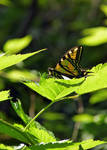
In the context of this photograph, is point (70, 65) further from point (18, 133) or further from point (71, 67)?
point (18, 133)

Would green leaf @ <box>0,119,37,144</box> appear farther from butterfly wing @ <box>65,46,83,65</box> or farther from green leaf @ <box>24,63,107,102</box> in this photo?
butterfly wing @ <box>65,46,83,65</box>

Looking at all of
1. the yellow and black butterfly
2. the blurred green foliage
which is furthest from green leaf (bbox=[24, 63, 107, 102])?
the blurred green foliage

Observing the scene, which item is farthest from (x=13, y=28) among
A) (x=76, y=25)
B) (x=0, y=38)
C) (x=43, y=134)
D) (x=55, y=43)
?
(x=43, y=134)

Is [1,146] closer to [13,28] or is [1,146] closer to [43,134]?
[43,134]

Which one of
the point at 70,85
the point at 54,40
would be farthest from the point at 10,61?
the point at 54,40

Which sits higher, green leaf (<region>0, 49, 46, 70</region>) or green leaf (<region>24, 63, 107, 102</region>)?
green leaf (<region>0, 49, 46, 70</region>)

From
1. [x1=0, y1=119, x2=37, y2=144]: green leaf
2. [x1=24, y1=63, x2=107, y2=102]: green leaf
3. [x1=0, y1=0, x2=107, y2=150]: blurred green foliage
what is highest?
[x1=0, y1=0, x2=107, y2=150]: blurred green foliage
